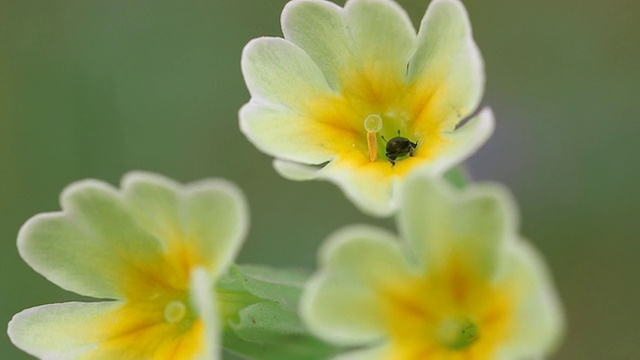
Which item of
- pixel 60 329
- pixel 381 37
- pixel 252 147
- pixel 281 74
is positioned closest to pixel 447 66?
pixel 381 37

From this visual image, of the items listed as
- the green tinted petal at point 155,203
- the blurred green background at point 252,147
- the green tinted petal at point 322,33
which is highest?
the green tinted petal at point 322,33

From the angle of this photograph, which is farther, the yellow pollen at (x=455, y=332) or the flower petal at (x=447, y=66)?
the flower petal at (x=447, y=66)

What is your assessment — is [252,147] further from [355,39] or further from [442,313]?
[442,313]

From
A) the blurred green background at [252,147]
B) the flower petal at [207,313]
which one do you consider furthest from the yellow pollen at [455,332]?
the blurred green background at [252,147]

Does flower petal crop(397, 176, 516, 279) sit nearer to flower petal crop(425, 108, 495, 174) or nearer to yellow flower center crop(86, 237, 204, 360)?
flower petal crop(425, 108, 495, 174)

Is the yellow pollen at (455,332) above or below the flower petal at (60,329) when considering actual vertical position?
below

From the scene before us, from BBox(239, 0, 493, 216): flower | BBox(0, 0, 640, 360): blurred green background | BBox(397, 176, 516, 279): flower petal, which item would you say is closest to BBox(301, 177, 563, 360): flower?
BBox(397, 176, 516, 279): flower petal

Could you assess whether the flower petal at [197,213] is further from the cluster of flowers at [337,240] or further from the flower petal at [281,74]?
the flower petal at [281,74]
